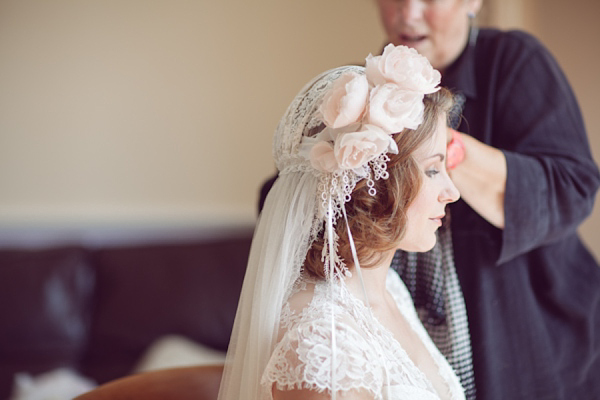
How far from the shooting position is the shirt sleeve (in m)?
1.48

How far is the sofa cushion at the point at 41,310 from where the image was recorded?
8.09 ft

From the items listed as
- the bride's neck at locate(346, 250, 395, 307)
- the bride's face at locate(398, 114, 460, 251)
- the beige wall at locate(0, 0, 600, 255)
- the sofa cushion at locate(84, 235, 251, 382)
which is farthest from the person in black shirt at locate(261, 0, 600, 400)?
the sofa cushion at locate(84, 235, 251, 382)

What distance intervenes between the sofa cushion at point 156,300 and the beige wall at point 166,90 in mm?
271

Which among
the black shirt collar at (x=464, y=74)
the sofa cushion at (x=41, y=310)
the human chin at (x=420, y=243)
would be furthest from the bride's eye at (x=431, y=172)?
the sofa cushion at (x=41, y=310)

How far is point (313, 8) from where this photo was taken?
10.1 ft

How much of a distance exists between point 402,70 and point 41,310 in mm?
2012

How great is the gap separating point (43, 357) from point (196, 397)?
1.36 m

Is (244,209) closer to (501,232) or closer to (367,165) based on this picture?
(501,232)

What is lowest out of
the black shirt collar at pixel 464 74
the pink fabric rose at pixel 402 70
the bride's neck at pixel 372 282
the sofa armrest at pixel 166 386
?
the sofa armrest at pixel 166 386

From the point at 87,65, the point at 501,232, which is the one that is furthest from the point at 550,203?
the point at 87,65

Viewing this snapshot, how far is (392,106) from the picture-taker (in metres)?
1.08

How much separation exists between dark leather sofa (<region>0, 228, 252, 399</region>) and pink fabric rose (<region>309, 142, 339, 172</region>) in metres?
1.70

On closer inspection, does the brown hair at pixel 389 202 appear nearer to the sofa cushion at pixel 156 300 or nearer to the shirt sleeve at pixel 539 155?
the shirt sleeve at pixel 539 155

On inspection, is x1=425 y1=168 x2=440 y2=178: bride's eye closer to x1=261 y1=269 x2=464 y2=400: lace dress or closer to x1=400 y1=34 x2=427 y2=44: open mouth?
x1=261 y1=269 x2=464 y2=400: lace dress
